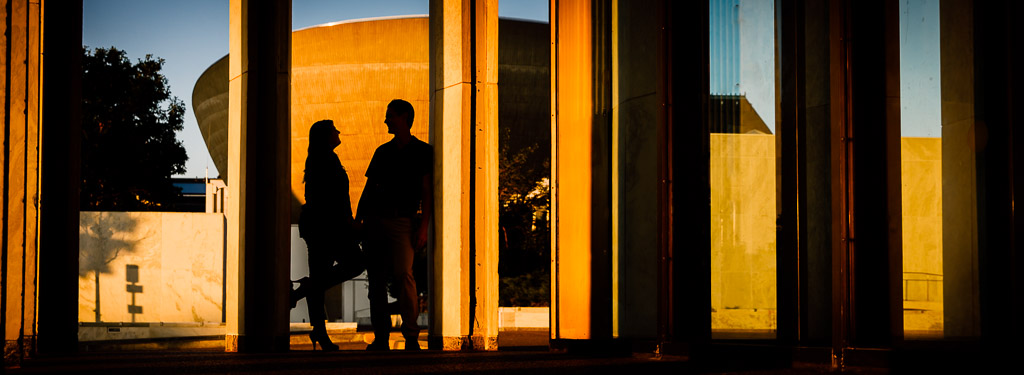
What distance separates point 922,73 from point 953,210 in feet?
1.94

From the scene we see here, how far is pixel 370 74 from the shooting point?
22719 millimetres

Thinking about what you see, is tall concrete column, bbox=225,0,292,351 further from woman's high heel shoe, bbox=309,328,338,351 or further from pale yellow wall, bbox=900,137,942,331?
pale yellow wall, bbox=900,137,942,331

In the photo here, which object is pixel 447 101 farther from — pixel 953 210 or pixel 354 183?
pixel 354 183

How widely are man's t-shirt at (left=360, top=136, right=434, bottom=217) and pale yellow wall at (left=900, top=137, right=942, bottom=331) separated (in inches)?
132

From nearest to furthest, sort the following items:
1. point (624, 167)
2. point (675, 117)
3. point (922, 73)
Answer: point (922, 73) → point (675, 117) → point (624, 167)

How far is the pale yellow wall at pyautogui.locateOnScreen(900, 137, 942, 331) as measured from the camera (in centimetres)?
477

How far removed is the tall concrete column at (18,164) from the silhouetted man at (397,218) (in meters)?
2.22

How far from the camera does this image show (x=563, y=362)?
578 centimetres

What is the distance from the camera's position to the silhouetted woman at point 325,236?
743 cm

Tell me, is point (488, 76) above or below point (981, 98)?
above

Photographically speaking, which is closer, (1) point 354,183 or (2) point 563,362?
(2) point 563,362

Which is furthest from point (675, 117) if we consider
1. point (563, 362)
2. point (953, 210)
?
point (953, 210)

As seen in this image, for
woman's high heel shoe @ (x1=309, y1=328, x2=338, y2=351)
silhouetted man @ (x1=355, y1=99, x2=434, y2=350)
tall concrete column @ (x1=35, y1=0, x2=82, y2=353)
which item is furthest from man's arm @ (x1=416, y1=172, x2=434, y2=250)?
tall concrete column @ (x1=35, y1=0, x2=82, y2=353)

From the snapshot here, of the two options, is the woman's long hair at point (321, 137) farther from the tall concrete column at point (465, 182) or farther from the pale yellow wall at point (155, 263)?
the pale yellow wall at point (155, 263)
